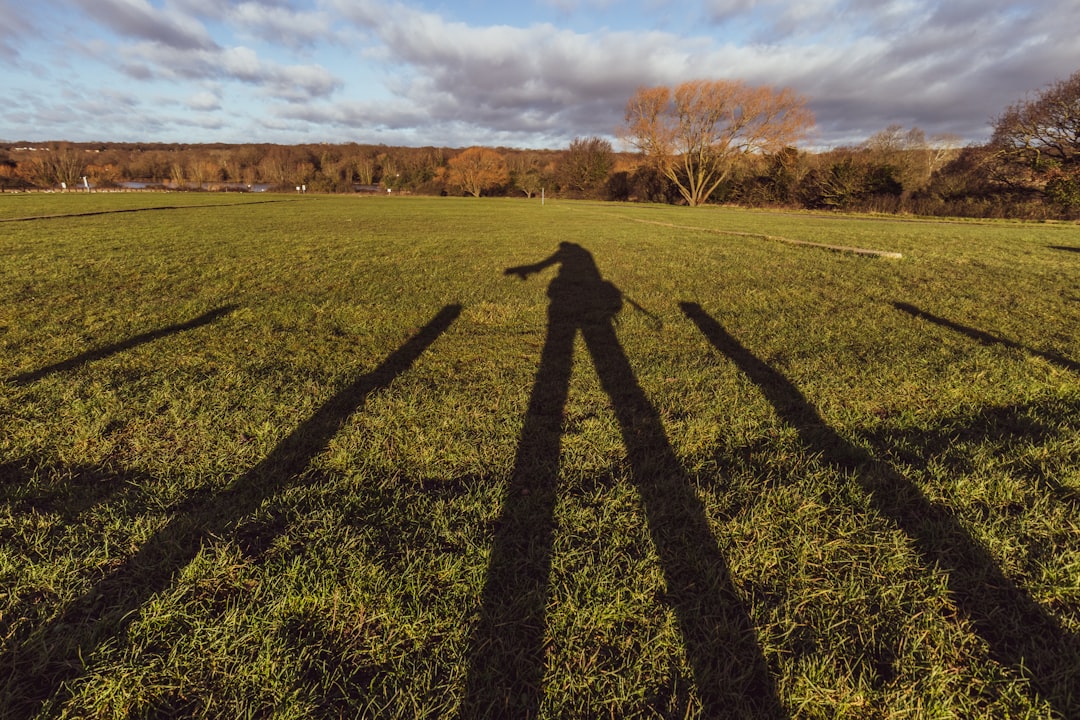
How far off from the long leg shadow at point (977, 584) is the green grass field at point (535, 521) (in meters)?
0.01

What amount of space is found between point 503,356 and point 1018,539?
153 inches

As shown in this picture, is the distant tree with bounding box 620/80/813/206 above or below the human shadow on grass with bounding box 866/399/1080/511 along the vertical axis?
above

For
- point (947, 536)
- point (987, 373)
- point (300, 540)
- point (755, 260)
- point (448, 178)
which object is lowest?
point (300, 540)

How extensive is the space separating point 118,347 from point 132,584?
4009mm

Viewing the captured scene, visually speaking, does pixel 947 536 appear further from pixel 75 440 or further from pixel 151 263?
pixel 151 263

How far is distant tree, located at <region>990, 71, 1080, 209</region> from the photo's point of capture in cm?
2939

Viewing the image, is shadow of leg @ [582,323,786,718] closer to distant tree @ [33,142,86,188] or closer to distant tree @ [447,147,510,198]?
distant tree @ [447,147,510,198]

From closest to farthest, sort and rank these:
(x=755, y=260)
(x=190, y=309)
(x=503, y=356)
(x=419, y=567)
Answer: (x=419, y=567), (x=503, y=356), (x=190, y=309), (x=755, y=260)

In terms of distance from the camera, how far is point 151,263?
377 inches

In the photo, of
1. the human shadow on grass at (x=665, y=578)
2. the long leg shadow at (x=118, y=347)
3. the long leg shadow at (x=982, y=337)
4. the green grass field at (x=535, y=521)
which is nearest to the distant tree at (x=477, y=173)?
the long leg shadow at (x=118, y=347)

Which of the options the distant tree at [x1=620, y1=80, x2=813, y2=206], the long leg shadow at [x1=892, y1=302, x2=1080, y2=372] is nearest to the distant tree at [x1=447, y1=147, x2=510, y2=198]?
the distant tree at [x1=620, y1=80, x2=813, y2=206]

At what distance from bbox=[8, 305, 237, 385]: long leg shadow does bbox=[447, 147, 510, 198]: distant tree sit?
2971 inches

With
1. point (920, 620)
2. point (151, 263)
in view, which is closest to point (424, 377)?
point (920, 620)

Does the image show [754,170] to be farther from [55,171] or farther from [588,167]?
[55,171]
